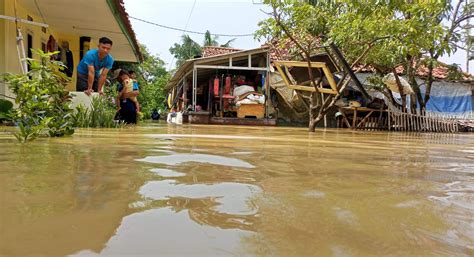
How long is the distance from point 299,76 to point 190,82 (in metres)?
4.79

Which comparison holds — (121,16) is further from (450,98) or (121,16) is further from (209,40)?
(209,40)

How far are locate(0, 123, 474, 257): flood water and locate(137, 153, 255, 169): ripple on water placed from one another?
0.22 ft

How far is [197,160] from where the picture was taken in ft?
8.95

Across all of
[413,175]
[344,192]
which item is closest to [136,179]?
[344,192]

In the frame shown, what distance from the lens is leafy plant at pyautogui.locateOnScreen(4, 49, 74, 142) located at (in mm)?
3840

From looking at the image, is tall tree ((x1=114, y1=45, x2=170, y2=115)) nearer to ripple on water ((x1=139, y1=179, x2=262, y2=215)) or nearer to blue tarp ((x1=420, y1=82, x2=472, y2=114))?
blue tarp ((x1=420, y1=82, x2=472, y2=114))

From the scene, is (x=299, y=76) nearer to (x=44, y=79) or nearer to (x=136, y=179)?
(x=44, y=79)

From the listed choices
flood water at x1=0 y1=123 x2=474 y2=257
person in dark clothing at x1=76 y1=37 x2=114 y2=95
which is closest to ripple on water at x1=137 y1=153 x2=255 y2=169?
flood water at x1=0 y1=123 x2=474 y2=257

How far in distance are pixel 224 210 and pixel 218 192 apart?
28cm

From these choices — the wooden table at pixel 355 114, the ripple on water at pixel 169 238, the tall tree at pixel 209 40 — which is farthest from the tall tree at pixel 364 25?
the tall tree at pixel 209 40

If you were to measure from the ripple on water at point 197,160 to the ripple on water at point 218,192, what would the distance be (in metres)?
0.67

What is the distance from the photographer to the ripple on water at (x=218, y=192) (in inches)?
57.7

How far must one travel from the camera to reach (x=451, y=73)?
51.5 feet

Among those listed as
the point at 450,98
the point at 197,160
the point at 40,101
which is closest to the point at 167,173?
the point at 197,160
